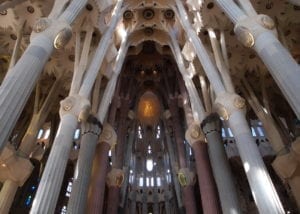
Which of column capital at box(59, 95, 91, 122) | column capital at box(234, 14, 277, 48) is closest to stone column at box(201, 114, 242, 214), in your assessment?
column capital at box(234, 14, 277, 48)

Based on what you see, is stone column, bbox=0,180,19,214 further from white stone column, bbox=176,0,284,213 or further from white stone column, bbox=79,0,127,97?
white stone column, bbox=176,0,284,213

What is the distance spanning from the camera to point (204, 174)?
39.6 ft

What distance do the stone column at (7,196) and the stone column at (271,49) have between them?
10.3 m

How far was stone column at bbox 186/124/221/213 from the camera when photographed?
11.1m

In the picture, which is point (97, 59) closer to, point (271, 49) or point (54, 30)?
point (54, 30)

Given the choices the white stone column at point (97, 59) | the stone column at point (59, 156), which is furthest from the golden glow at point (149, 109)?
the stone column at point (59, 156)

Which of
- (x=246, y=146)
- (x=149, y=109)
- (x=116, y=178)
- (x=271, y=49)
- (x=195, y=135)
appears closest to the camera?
(x=271, y=49)

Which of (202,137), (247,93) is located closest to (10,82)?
(202,137)

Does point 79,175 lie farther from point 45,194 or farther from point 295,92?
point 295,92

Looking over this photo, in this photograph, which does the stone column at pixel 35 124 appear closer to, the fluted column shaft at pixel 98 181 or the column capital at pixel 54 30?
the fluted column shaft at pixel 98 181

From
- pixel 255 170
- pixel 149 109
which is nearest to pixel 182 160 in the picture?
pixel 149 109

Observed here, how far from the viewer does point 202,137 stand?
13.3 metres

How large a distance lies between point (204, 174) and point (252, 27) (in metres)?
6.44

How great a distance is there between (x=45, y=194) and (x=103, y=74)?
7.88 metres
